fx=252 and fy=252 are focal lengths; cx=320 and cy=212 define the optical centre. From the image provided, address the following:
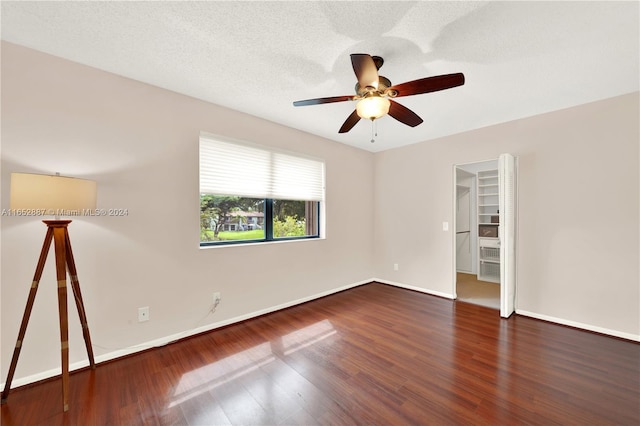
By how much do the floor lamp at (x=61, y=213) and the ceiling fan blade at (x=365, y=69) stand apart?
6.62 ft

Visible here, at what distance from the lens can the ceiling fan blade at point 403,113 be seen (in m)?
2.01

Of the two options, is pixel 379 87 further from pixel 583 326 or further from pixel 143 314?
pixel 583 326

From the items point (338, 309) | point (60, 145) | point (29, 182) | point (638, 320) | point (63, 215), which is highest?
point (60, 145)

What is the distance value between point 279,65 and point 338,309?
9.64 ft

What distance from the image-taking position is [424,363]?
7.14 ft

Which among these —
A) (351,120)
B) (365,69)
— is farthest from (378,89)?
(351,120)

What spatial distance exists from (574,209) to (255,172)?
376cm

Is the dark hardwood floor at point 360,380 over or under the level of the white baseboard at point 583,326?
under

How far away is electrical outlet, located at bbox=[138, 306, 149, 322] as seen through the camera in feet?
7.67

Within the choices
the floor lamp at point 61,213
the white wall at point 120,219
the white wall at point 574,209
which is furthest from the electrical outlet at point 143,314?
the white wall at point 574,209

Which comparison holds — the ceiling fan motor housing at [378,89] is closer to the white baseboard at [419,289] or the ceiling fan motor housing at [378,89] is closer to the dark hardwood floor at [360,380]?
the dark hardwood floor at [360,380]

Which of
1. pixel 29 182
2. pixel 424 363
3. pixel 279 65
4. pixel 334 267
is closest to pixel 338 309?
pixel 334 267

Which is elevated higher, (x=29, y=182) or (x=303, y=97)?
(x=303, y=97)

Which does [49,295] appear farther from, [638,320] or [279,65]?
[638,320]
